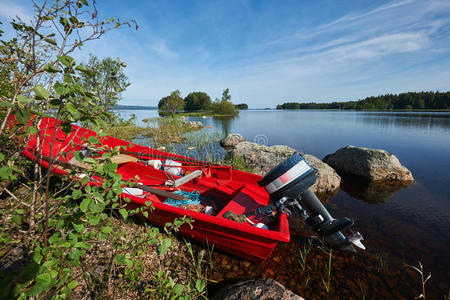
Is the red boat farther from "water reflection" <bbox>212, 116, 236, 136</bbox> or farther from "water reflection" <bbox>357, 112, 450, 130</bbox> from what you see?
"water reflection" <bbox>357, 112, 450, 130</bbox>

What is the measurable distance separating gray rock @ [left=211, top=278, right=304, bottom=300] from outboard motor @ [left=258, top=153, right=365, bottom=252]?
3.67 ft

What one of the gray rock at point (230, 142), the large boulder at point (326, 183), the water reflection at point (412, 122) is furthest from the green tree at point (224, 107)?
the large boulder at point (326, 183)

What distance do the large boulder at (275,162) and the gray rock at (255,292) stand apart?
4.28m

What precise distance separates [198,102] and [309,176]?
90.2 meters

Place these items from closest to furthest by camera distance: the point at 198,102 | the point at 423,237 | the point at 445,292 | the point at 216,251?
the point at 445,292 < the point at 216,251 < the point at 423,237 < the point at 198,102

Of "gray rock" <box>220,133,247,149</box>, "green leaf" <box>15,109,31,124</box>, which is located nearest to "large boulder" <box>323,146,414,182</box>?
"gray rock" <box>220,133,247,149</box>

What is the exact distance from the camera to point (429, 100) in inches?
2832

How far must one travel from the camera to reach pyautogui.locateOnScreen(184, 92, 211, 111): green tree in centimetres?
8681

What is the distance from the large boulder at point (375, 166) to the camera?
6.84 meters

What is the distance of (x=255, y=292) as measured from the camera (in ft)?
7.42

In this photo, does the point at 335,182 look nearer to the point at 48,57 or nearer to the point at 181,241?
the point at 181,241

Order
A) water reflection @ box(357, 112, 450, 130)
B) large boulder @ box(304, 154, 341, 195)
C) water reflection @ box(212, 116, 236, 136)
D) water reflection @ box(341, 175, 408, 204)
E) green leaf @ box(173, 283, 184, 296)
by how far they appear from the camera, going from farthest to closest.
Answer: water reflection @ box(357, 112, 450, 130) < water reflection @ box(212, 116, 236, 136) < large boulder @ box(304, 154, 341, 195) < water reflection @ box(341, 175, 408, 204) < green leaf @ box(173, 283, 184, 296)

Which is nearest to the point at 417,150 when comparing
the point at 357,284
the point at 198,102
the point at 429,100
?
the point at 357,284

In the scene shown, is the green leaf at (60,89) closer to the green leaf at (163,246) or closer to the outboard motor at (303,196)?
the green leaf at (163,246)
